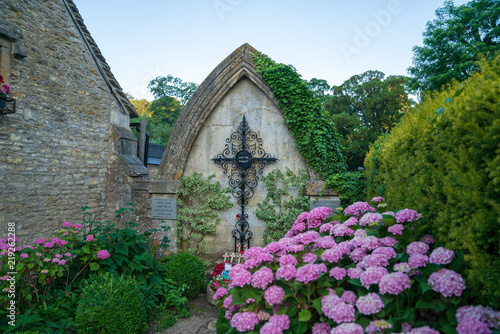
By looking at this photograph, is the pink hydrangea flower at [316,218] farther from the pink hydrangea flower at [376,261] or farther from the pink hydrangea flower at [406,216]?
the pink hydrangea flower at [376,261]

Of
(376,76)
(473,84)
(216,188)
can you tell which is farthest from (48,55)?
(376,76)

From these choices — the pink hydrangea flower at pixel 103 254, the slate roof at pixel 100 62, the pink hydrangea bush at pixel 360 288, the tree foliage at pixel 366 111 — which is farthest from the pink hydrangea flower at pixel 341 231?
the tree foliage at pixel 366 111

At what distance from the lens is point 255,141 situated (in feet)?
19.8

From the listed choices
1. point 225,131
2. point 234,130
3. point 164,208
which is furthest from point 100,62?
point 164,208

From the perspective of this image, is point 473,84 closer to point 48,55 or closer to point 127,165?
point 127,165

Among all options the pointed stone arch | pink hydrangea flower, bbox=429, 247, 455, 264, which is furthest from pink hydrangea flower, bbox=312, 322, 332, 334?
the pointed stone arch

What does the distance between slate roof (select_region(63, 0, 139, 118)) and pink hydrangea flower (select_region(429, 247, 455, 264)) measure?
28.9 ft

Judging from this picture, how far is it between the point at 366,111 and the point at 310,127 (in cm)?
1806

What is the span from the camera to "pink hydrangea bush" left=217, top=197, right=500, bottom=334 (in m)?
1.59

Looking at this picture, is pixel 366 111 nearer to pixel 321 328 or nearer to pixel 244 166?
pixel 244 166

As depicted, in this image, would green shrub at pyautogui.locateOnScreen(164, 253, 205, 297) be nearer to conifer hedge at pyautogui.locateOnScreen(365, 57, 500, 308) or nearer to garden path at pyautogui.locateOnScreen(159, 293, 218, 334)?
garden path at pyautogui.locateOnScreen(159, 293, 218, 334)

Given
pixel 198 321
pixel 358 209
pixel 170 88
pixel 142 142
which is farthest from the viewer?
pixel 170 88

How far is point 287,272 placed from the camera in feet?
6.25

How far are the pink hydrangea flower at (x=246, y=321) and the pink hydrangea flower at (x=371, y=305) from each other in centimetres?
69
